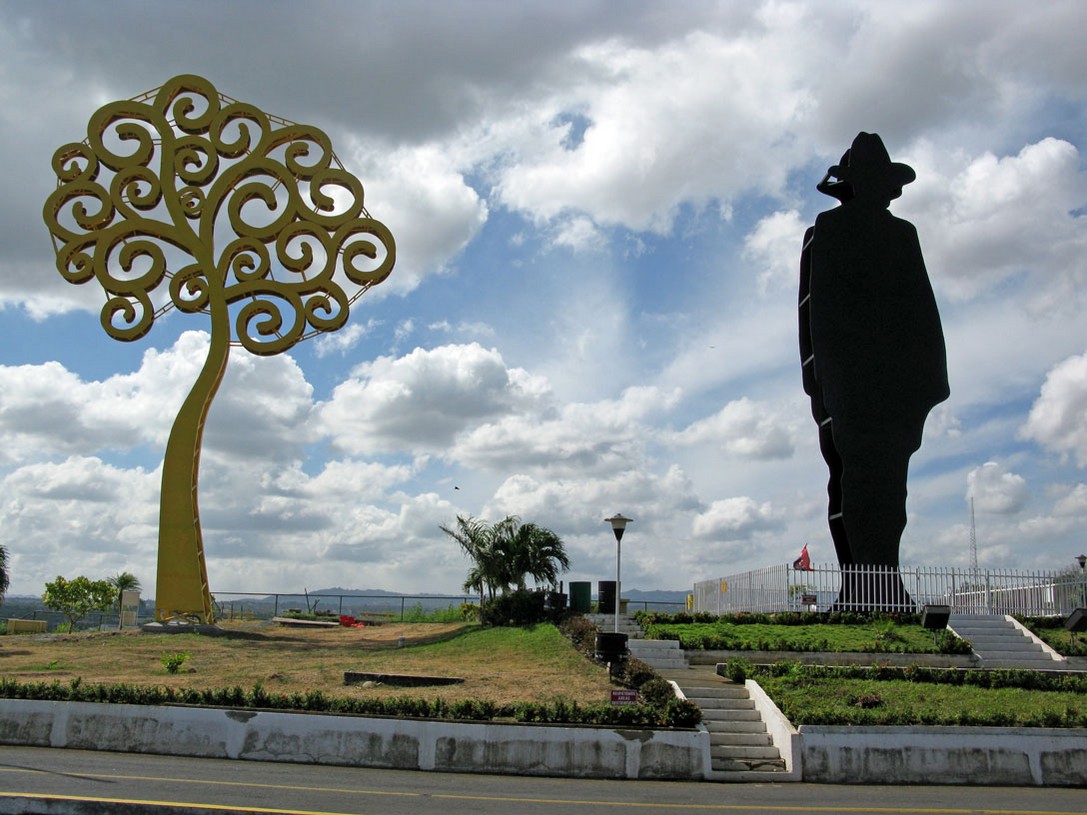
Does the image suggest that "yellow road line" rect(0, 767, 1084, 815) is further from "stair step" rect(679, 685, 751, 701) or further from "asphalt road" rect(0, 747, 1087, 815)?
"stair step" rect(679, 685, 751, 701)

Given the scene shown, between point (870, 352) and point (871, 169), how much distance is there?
5.03 meters

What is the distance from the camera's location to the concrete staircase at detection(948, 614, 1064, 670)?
804 inches

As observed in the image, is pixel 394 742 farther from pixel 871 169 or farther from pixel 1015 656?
pixel 871 169

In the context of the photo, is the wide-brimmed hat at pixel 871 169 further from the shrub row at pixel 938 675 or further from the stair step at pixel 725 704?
the stair step at pixel 725 704

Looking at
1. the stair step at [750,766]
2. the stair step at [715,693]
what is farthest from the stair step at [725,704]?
the stair step at [750,766]

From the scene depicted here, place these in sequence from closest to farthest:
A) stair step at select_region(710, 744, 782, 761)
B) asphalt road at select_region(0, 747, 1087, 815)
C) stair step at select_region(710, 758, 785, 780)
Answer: asphalt road at select_region(0, 747, 1087, 815), stair step at select_region(710, 758, 785, 780), stair step at select_region(710, 744, 782, 761)

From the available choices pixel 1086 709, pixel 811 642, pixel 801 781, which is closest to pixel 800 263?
pixel 811 642

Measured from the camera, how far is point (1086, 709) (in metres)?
15.3

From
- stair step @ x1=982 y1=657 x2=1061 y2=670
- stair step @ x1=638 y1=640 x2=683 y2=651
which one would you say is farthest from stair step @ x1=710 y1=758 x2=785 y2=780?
stair step @ x1=982 y1=657 x2=1061 y2=670

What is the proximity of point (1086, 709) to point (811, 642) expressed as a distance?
5867 mm

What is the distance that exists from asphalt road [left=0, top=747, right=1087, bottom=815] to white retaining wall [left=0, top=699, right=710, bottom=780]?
266 mm

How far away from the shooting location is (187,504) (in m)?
26.0

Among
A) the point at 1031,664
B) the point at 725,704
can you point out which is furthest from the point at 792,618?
the point at 725,704

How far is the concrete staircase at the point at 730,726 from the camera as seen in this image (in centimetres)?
1366
